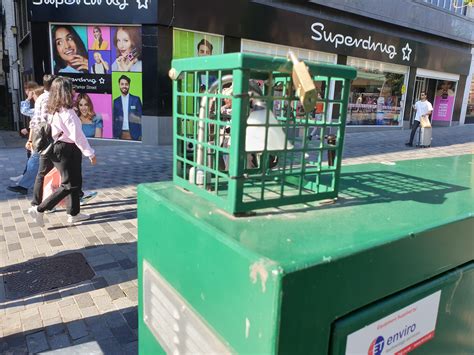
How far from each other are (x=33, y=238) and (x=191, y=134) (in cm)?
333

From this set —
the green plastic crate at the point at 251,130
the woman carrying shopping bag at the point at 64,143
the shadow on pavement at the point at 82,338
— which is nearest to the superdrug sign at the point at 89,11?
the woman carrying shopping bag at the point at 64,143

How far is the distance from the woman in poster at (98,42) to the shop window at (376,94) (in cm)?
887

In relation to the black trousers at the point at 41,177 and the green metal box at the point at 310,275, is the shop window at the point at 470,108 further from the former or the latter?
the green metal box at the point at 310,275

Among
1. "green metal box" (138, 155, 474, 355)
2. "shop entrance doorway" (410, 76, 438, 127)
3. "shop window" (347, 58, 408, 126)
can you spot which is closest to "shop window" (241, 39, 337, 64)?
"shop window" (347, 58, 408, 126)

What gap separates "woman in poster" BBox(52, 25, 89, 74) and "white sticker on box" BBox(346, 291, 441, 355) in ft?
35.3

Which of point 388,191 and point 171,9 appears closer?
point 388,191

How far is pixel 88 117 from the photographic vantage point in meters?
10.8

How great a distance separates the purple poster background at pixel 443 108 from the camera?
832 inches

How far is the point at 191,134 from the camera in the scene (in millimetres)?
1600

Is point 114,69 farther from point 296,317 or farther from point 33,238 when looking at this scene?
point 296,317

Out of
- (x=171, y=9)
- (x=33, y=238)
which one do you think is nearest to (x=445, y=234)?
(x=33, y=238)

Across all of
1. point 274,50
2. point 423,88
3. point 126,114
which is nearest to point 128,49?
point 126,114

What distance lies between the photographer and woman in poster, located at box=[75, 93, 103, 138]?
35.0ft

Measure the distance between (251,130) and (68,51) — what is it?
→ 1062cm
